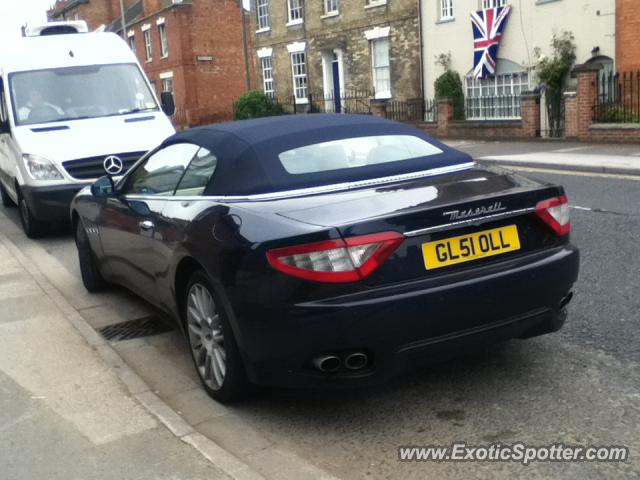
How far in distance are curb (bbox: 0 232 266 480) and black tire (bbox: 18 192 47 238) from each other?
10.7 ft

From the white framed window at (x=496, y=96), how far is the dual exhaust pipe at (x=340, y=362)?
65.1ft

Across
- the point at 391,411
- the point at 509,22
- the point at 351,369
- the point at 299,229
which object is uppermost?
the point at 509,22

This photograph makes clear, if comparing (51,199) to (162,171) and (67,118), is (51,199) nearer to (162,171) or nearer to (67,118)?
(67,118)

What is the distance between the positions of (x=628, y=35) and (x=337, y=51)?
14163mm

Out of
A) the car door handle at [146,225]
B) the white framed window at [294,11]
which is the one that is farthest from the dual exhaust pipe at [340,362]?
the white framed window at [294,11]

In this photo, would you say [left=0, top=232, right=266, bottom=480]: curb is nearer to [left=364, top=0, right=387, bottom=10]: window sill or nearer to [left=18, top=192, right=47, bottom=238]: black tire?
[left=18, top=192, right=47, bottom=238]: black tire

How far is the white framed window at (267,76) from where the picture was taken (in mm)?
37053

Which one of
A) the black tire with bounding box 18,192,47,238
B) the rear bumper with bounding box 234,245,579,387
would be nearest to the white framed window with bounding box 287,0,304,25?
the black tire with bounding box 18,192,47,238

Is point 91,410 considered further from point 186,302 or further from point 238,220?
point 238,220

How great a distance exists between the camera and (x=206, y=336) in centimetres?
446

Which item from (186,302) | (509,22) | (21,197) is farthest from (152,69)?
(186,302)

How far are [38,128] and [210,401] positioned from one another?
675 centimetres

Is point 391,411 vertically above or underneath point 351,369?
underneath

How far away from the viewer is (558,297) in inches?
167
